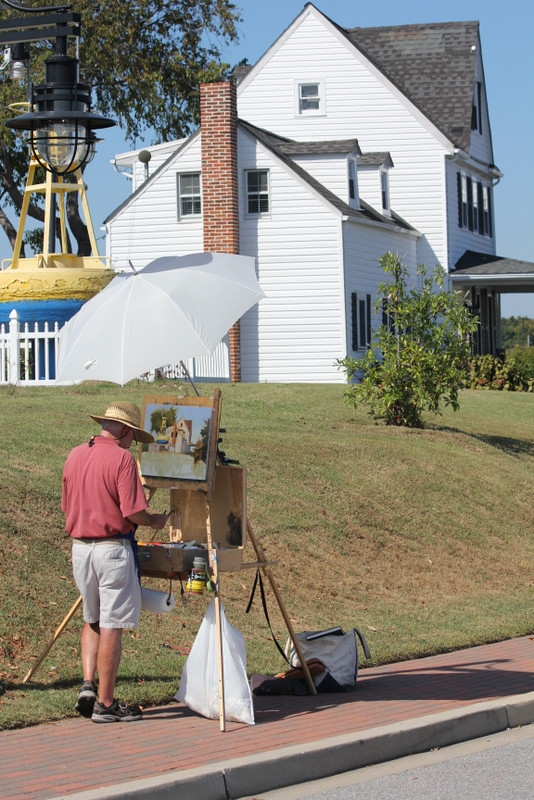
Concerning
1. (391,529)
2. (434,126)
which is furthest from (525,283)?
(391,529)

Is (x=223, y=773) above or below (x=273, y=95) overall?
below

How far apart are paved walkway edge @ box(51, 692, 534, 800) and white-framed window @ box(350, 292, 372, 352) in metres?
23.9

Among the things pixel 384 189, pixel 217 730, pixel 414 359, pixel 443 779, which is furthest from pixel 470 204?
pixel 443 779

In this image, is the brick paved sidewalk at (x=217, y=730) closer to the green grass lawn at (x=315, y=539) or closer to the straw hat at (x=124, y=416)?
the green grass lawn at (x=315, y=539)

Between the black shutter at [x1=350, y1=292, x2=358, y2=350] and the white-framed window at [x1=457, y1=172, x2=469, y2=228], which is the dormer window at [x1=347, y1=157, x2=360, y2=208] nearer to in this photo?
the black shutter at [x1=350, y1=292, x2=358, y2=350]

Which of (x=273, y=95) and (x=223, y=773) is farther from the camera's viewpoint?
(x=273, y=95)

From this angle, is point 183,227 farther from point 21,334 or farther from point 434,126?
point 21,334

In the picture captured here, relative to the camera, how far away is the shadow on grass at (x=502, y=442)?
20.0 m

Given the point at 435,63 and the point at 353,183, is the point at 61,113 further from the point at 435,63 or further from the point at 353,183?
the point at 435,63

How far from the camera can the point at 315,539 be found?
42.4ft

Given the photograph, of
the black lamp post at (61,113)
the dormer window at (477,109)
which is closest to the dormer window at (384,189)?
the dormer window at (477,109)

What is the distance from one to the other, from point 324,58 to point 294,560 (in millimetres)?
27211

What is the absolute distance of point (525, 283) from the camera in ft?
125

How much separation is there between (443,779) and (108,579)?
2.26m
